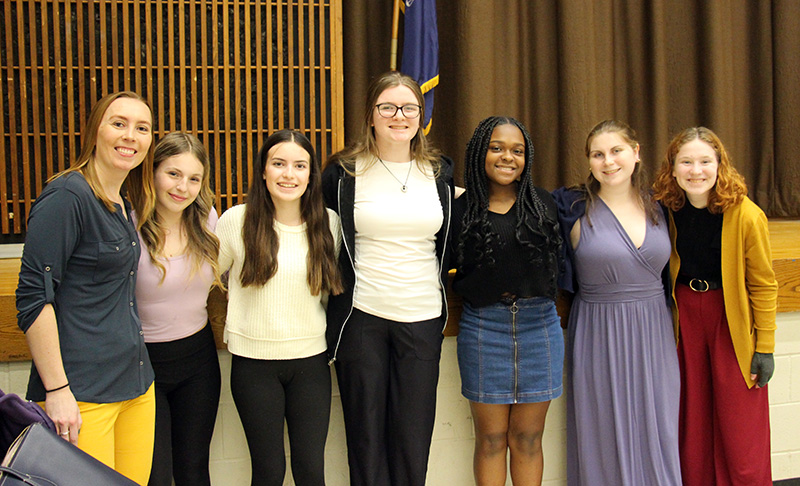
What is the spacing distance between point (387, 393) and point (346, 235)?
52 cm

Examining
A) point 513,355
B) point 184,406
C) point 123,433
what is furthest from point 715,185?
point 123,433

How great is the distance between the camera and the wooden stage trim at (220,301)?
1.88 meters

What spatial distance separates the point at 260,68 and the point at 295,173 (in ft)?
7.99

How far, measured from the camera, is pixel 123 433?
5.39 feet

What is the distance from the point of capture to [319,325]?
1.89 m

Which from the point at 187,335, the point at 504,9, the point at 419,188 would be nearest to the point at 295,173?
the point at 419,188

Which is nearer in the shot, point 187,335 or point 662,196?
point 187,335

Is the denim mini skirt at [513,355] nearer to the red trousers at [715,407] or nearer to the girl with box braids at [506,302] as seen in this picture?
the girl with box braids at [506,302]

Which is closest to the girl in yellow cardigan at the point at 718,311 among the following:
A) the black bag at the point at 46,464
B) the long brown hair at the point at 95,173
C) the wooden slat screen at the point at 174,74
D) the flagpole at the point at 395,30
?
the long brown hair at the point at 95,173

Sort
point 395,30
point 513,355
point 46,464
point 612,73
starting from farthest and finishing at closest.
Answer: point 612,73 → point 395,30 → point 513,355 → point 46,464

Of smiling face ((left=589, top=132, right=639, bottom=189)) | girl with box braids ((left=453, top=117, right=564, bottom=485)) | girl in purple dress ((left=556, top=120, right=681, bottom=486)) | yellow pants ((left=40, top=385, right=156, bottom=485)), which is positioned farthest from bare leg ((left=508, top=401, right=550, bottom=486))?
yellow pants ((left=40, top=385, right=156, bottom=485))

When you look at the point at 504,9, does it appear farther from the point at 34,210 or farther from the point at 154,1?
the point at 34,210

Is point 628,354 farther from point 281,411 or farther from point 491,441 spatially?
point 281,411

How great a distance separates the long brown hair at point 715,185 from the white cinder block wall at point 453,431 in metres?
0.68
